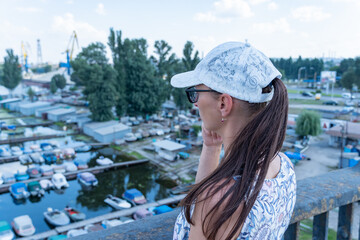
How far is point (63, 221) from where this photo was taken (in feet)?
30.7

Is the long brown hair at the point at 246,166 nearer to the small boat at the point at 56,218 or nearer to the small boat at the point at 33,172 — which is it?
the small boat at the point at 56,218

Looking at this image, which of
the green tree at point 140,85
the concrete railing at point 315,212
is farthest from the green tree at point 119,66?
the concrete railing at point 315,212

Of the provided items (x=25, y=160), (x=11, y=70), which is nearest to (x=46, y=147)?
(x=25, y=160)

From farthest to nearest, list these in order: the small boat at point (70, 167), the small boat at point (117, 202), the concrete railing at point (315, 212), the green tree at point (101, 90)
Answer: the green tree at point (101, 90) < the small boat at point (70, 167) < the small boat at point (117, 202) < the concrete railing at point (315, 212)

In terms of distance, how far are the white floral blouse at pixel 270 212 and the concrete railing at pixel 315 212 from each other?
20 centimetres

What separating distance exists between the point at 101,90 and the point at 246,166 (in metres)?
20.2

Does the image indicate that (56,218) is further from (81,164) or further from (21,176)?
(81,164)

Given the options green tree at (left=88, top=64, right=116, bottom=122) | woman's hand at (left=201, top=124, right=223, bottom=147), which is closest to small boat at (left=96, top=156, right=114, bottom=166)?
green tree at (left=88, top=64, right=116, bottom=122)

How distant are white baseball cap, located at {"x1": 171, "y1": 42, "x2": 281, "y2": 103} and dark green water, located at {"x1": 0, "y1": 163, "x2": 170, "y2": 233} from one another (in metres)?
10.3

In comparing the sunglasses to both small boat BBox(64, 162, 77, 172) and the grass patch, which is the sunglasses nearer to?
small boat BBox(64, 162, 77, 172)

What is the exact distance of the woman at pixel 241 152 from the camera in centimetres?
64

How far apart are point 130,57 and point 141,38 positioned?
2398 millimetres

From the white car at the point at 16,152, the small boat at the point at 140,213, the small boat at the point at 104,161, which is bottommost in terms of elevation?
the small boat at the point at 140,213

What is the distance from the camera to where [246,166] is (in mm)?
693
